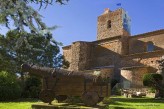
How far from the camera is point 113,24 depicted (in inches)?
1858

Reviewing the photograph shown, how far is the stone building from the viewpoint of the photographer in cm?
3316

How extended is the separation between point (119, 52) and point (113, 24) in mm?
8643

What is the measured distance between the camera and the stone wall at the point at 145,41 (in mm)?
37250

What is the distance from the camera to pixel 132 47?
40.0 meters

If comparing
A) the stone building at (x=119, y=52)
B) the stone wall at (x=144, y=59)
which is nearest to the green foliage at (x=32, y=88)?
the stone building at (x=119, y=52)

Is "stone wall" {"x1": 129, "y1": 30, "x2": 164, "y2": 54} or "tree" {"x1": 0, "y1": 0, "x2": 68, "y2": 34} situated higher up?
"stone wall" {"x1": 129, "y1": 30, "x2": 164, "y2": 54}

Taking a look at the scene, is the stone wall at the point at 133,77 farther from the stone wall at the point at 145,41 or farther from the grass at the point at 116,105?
the grass at the point at 116,105

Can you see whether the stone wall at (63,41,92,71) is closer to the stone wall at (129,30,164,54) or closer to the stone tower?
the stone tower

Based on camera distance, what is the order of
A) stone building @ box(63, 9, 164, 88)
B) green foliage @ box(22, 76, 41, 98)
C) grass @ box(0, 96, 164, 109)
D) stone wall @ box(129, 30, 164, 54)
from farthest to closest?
stone wall @ box(129, 30, 164, 54)
stone building @ box(63, 9, 164, 88)
green foliage @ box(22, 76, 41, 98)
grass @ box(0, 96, 164, 109)

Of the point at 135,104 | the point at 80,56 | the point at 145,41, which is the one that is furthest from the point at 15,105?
the point at 80,56

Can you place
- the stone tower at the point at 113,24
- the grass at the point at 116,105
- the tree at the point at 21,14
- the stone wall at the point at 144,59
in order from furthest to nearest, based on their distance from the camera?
1. the stone tower at the point at 113,24
2. the stone wall at the point at 144,59
3. the grass at the point at 116,105
4. the tree at the point at 21,14

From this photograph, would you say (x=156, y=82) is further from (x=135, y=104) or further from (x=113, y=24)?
(x=113, y=24)

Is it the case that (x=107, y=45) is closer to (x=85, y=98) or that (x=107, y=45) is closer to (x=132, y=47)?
(x=132, y=47)

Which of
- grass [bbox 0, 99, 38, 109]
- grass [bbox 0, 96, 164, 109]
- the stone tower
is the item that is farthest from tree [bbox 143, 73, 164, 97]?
the stone tower
